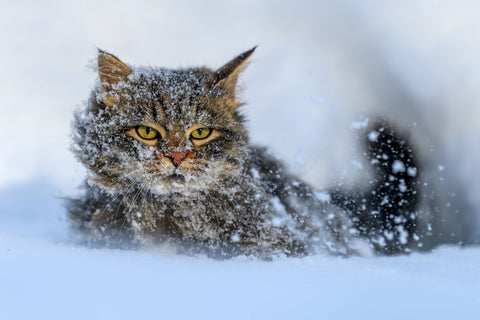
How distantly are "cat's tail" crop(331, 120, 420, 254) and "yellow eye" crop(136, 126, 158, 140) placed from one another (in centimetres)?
139

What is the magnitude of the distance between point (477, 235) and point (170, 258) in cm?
239

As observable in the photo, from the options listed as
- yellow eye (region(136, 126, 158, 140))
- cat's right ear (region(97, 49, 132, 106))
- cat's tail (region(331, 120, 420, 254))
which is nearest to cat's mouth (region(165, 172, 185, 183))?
yellow eye (region(136, 126, 158, 140))

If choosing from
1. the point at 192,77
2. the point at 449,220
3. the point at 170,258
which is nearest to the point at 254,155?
the point at 192,77

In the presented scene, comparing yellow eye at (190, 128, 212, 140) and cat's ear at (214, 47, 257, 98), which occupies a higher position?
cat's ear at (214, 47, 257, 98)

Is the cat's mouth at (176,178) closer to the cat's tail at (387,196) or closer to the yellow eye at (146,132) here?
the yellow eye at (146,132)

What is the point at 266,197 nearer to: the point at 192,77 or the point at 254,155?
the point at 254,155

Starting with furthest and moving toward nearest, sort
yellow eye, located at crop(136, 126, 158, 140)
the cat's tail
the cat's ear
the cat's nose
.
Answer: the cat's tail < the cat's ear < yellow eye, located at crop(136, 126, 158, 140) < the cat's nose

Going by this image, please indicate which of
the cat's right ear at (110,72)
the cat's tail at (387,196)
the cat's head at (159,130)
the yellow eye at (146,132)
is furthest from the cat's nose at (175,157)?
the cat's tail at (387,196)

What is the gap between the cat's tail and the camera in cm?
293

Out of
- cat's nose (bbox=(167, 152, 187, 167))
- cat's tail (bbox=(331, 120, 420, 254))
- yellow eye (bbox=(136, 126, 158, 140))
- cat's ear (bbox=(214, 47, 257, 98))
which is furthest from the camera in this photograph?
cat's tail (bbox=(331, 120, 420, 254))

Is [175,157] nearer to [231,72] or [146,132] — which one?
[146,132]

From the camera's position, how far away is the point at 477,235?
10.4 ft

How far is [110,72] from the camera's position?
2.29m

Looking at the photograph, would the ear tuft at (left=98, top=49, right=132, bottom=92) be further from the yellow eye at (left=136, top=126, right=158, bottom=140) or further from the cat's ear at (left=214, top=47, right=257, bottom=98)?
the cat's ear at (left=214, top=47, right=257, bottom=98)
